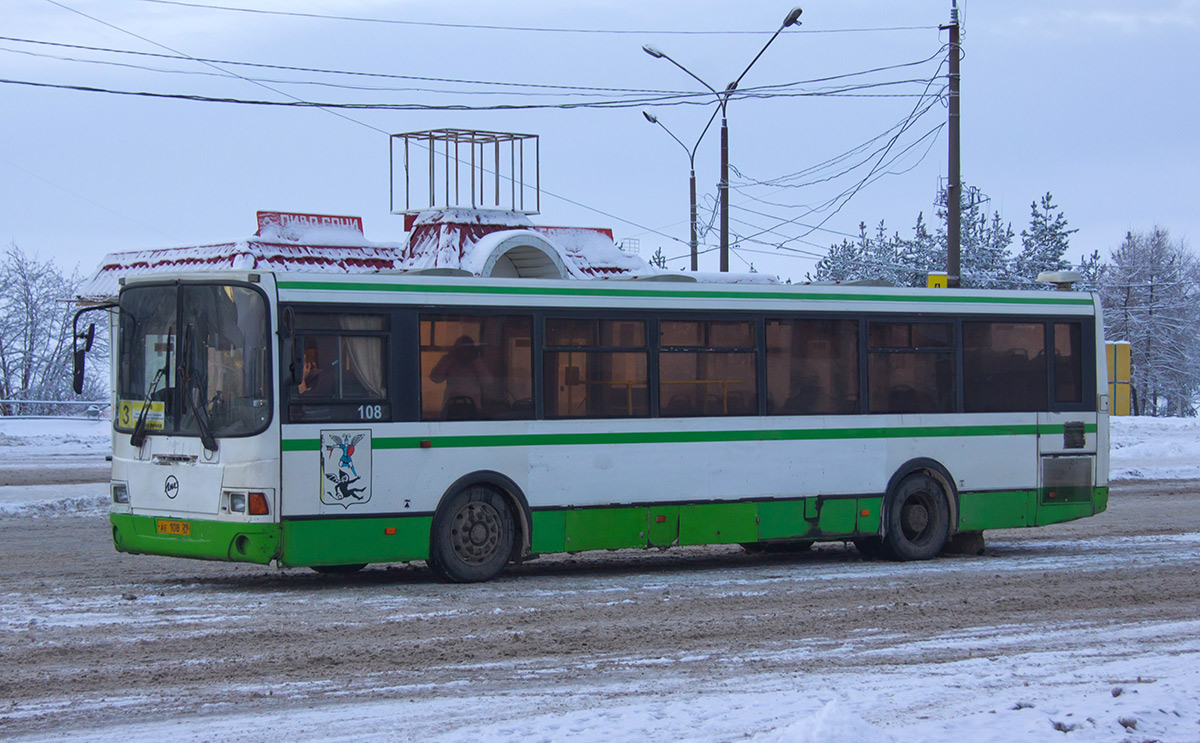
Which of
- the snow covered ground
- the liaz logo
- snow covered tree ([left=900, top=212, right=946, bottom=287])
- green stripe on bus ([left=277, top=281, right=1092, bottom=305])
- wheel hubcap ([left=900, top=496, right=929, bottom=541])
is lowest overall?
the snow covered ground

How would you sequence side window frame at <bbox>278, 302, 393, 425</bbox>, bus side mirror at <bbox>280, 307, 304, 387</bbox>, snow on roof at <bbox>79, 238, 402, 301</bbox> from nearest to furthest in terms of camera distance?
bus side mirror at <bbox>280, 307, 304, 387</bbox>
side window frame at <bbox>278, 302, 393, 425</bbox>
snow on roof at <bbox>79, 238, 402, 301</bbox>

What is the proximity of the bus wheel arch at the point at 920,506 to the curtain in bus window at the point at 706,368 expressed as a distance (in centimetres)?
204

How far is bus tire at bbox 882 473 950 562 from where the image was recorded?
52.3 feet

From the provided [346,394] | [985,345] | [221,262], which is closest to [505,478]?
[346,394]

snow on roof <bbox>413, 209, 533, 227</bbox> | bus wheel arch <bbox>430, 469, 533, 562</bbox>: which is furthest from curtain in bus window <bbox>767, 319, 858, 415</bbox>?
snow on roof <bbox>413, 209, 533, 227</bbox>

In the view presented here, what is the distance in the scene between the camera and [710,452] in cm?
1478

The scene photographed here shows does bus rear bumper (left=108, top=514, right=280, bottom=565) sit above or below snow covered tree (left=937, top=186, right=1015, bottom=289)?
below

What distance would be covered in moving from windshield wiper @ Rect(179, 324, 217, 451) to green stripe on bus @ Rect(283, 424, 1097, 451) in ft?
2.24

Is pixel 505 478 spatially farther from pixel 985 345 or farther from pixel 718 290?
pixel 985 345

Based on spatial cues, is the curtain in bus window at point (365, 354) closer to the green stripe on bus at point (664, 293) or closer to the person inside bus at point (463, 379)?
the green stripe on bus at point (664, 293)

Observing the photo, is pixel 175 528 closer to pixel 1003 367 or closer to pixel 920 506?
pixel 920 506

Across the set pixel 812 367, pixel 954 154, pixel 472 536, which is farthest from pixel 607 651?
pixel 954 154

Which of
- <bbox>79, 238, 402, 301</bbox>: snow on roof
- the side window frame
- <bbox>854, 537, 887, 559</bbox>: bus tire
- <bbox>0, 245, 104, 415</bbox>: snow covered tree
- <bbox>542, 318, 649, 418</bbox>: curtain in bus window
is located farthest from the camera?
<bbox>0, 245, 104, 415</bbox>: snow covered tree

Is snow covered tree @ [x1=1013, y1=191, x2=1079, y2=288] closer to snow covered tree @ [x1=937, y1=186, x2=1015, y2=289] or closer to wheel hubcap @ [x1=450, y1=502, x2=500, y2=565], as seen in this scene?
snow covered tree @ [x1=937, y1=186, x2=1015, y2=289]
